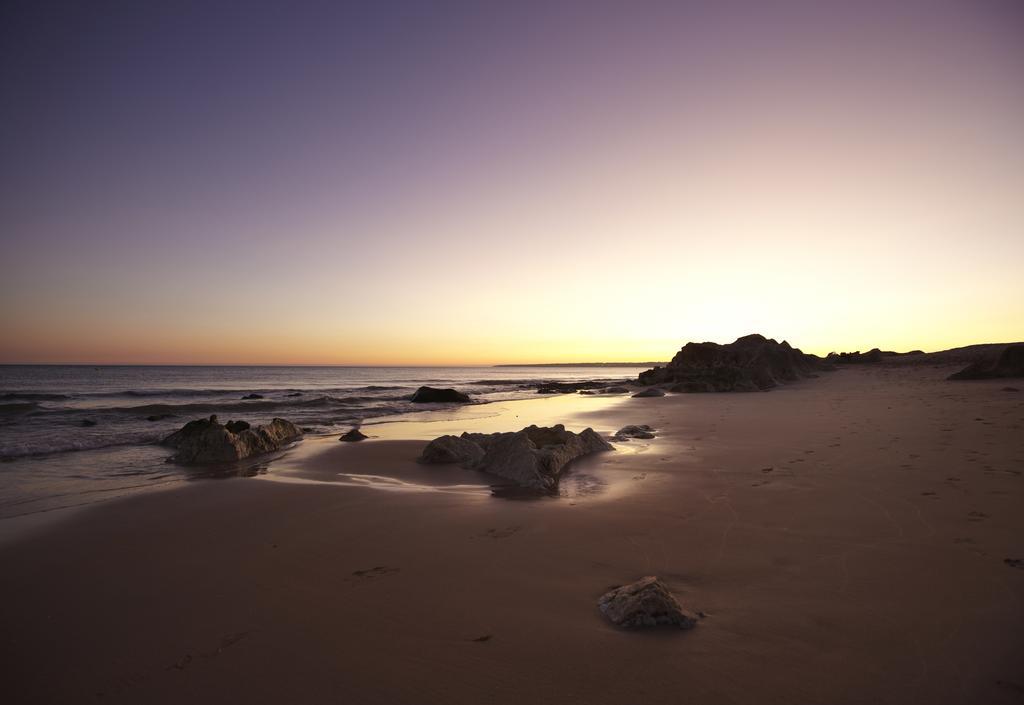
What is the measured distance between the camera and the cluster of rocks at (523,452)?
6195 mm

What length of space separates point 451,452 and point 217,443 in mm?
4305

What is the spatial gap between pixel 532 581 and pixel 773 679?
151 centimetres

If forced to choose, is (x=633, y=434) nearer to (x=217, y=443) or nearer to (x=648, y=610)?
(x=648, y=610)

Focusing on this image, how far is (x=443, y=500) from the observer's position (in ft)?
17.9

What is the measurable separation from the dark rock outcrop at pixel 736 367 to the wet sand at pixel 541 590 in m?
16.7

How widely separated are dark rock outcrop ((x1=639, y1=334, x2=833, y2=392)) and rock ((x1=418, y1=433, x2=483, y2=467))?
56.3 feet

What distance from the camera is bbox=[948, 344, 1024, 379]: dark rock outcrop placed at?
17.0 m

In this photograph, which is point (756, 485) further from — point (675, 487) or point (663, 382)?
point (663, 382)

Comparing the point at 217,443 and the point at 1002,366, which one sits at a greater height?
the point at 1002,366

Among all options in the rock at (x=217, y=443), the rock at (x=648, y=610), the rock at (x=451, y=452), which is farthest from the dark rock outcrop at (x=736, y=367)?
the rock at (x=648, y=610)

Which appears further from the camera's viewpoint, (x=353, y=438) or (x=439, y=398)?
(x=439, y=398)

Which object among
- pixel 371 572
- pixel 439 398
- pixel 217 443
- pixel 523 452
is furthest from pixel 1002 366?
pixel 217 443

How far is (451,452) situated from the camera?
25.0 feet

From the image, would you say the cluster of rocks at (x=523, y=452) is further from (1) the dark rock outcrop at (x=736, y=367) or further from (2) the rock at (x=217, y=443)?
(1) the dark rock outcrop at (x=736, y=367)
